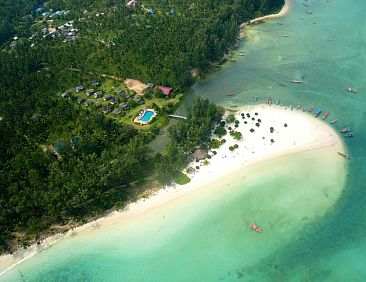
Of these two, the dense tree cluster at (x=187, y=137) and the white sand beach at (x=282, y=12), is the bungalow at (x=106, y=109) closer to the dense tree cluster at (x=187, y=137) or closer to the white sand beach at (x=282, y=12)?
the dense tree cluster at (x=187, y=137)

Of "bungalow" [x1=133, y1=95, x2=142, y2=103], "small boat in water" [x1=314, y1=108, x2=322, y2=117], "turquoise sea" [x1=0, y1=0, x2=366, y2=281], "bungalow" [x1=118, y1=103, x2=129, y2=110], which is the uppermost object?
"small boat in water" [x1=314, y1=108, x2=322, y2=117]

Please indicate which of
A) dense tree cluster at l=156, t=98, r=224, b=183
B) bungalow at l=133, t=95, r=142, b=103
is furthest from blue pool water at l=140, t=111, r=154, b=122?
dense tree cluster at l=156, t=98, r=224, b=183

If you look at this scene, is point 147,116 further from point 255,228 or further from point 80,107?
point 255,228

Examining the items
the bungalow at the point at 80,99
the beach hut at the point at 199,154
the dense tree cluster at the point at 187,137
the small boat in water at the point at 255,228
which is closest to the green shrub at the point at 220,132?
the dense tree cluster at the point at 187,137

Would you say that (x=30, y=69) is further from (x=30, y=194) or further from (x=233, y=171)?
(x=233, y=171)

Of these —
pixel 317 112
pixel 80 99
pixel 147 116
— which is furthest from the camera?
pixel 80 99

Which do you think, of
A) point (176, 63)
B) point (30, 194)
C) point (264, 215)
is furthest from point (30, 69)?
point (264, 215)

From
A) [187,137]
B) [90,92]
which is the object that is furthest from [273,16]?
[187,137]

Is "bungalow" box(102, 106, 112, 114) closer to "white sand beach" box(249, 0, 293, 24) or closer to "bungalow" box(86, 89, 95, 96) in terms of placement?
"bungalow" box(86, 89, 95, 96)
